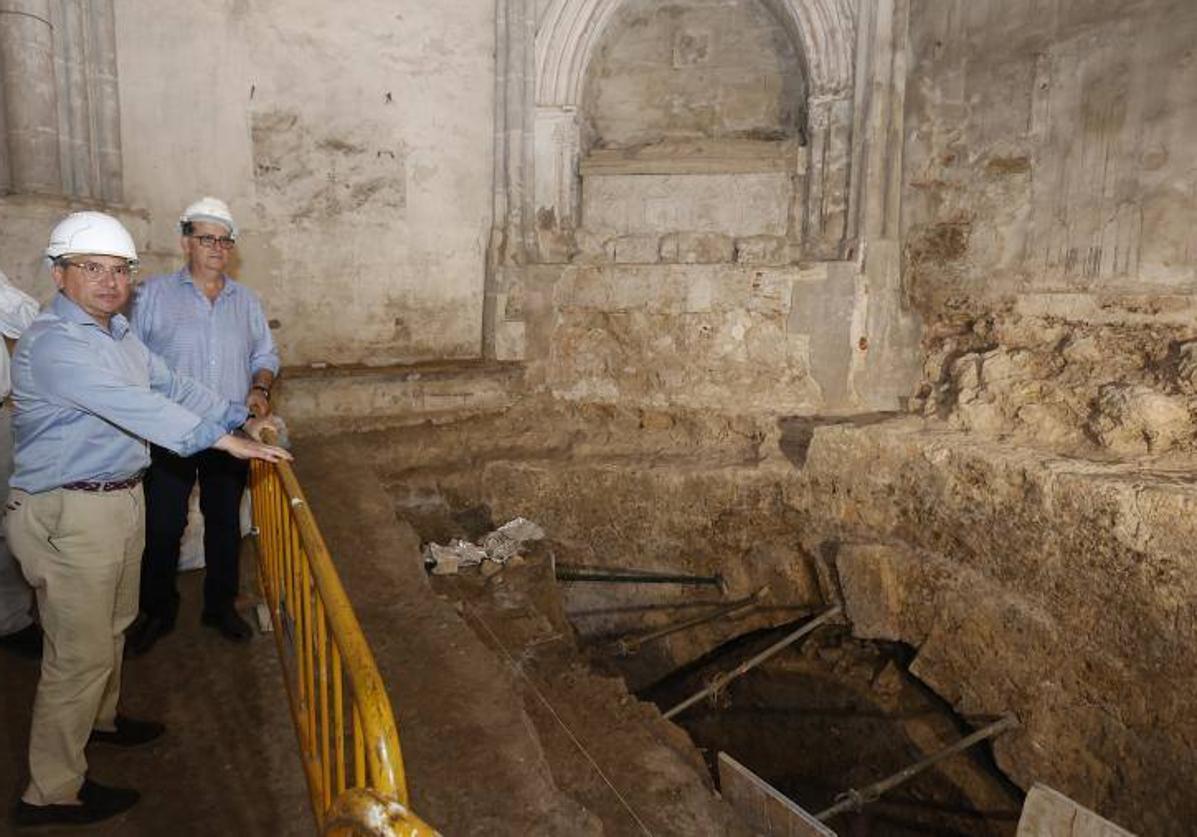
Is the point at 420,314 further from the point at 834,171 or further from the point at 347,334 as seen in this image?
the point at 834,171

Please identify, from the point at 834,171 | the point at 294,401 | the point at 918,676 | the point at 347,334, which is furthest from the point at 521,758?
the point at 834,171

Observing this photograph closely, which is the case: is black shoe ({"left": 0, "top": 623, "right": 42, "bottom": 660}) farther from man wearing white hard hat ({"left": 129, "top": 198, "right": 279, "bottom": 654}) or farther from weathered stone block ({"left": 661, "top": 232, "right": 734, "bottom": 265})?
weathered stone block ({"left": 661, "top": 232, "right": 734, "bottom": 265})

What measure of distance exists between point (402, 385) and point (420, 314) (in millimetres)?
987

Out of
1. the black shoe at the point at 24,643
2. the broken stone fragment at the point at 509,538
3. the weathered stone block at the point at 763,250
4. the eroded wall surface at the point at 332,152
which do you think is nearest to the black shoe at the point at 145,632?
the black shoe at the point at 24,643

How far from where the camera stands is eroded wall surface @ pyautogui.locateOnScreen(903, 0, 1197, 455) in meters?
4.67

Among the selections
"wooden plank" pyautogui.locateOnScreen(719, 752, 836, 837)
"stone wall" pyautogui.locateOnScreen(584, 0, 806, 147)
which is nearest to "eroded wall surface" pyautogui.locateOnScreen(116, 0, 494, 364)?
"stone wall" pyautogui.locateOnScreen(584, 0, 806, 147)

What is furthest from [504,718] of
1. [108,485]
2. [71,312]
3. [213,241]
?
[213,241]

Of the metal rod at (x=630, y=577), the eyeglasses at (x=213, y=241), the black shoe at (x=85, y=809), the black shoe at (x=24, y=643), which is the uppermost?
the eyeglasses at (x=213, y=241)

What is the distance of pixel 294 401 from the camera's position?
18.0 feet

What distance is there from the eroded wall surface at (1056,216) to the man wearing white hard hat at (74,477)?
15.4ft

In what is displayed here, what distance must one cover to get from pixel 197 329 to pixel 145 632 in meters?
1.21

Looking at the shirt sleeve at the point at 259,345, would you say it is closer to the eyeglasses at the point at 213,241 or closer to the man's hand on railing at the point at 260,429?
the eyeglasses at the point at 213,241

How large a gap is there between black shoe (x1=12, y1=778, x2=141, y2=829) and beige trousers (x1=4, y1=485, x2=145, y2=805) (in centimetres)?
3

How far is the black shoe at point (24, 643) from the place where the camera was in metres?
2.99
